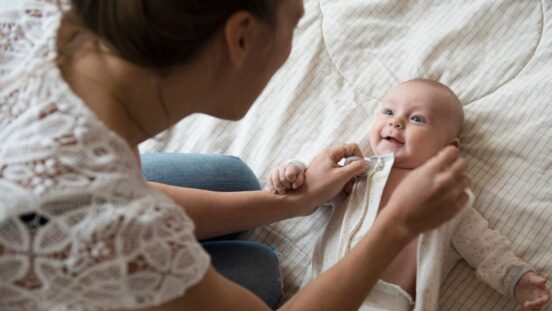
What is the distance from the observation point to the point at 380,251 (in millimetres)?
786

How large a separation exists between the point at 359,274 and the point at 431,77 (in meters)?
0.68

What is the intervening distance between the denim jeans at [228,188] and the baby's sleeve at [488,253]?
0.38 metres

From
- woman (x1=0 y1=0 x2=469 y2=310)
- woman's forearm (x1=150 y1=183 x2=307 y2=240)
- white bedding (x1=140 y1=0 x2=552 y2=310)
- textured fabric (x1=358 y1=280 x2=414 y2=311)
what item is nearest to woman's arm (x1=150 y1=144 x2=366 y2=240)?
woman's forearm (x1=150 y1=183 x2=307 y2=240)

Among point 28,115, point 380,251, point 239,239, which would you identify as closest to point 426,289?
point 380,251

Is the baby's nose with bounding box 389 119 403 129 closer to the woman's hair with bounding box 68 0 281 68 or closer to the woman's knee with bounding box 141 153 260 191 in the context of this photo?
the woman's knee with bounding box 141 153 260 191

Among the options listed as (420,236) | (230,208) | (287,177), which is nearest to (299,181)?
→ (287,177)

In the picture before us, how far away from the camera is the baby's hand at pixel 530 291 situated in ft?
3.26

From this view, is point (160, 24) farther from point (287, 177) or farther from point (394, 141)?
point (394, 141)

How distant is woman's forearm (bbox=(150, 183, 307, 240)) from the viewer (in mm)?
1044

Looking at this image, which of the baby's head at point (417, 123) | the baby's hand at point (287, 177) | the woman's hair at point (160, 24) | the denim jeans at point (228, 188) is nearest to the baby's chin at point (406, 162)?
the baby's head at point (417, 123)

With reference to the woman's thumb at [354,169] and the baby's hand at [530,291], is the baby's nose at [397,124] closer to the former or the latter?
the woman's thumb at [354,169]

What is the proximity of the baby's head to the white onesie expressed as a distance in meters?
0.04

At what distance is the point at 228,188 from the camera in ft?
3.80

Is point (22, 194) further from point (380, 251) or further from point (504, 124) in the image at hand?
point (504, 124)
